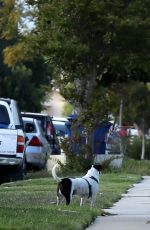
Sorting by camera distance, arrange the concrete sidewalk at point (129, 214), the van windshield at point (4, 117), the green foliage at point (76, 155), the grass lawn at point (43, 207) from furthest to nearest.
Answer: the green foliage at point (76, 155), the van windshield at point (4, 117), the concrete sidewalk at point (129, 214), the grass lawn at point (43, 207)

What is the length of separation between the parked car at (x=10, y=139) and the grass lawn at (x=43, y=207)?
505 millimetres

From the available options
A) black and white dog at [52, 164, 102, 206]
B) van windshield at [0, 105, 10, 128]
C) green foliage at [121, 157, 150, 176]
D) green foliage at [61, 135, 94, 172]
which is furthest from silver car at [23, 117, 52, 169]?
black and white dog at [52, 164, 102, 206]

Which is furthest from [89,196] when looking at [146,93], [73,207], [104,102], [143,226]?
[146,93]

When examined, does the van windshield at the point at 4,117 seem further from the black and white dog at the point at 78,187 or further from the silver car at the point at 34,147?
the black and white dog at the point at 78,187

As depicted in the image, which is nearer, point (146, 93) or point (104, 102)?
point (104, 102)

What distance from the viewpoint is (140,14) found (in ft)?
80.5

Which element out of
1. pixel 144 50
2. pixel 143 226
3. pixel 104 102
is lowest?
pixel 143 226

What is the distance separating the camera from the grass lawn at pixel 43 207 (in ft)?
36.3

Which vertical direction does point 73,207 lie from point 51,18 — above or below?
below

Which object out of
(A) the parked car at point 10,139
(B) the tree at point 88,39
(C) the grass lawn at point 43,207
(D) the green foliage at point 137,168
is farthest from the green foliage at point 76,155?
(A) the parked car at point 10,139

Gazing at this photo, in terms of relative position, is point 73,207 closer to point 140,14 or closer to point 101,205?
point 101,205

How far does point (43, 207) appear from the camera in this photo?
44.5 ft

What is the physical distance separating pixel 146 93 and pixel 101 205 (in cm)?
2979

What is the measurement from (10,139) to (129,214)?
6.13 metres
